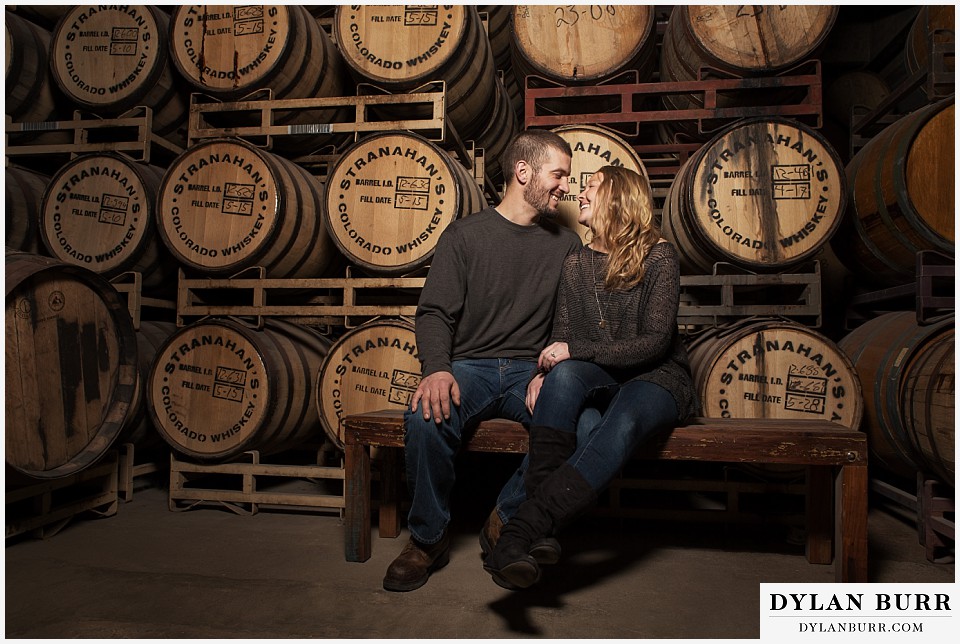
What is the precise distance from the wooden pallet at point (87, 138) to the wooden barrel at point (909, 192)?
4.53 meters

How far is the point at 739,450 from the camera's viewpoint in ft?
7.88

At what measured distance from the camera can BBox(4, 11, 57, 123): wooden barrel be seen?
424 cm

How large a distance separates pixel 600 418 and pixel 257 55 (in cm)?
316

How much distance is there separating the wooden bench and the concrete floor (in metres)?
0.30

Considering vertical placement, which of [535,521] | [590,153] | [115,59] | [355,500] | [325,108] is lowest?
[355,500]

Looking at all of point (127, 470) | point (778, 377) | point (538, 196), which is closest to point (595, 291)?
point (538, 196)

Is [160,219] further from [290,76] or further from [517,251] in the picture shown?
[517,251]

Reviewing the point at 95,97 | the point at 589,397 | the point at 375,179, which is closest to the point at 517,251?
the point at 589,397

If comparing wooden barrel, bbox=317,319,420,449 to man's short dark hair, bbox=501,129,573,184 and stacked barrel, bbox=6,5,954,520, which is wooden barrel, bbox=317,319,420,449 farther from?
man's short dark hair, bbox=501,129,573,184

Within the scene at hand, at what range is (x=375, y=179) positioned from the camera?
3.62 m

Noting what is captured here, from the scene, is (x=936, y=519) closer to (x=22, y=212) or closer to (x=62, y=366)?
(x=62, y=366)

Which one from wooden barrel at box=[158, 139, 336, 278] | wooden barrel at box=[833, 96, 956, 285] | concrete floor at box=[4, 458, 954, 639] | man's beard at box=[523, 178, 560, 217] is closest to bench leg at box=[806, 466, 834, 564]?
concrete floor at box=[4, 458, 954, 639]

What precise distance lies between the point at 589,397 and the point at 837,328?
3.38 m

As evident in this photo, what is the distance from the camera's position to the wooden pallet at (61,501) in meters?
3.04
